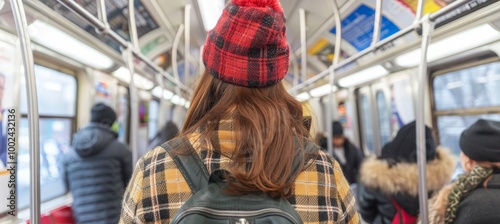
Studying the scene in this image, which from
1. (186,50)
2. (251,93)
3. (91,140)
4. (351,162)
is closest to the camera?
(251,93)

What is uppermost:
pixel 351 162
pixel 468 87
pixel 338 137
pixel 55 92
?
pixel 55 92

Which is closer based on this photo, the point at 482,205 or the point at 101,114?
the point at 482,205

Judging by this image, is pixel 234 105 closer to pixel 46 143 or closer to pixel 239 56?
pixel 239 56

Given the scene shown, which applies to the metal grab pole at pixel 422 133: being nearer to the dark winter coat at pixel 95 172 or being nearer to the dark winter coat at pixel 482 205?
the dark winter coat at pixel 482 205

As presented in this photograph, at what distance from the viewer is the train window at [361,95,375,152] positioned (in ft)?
16.8

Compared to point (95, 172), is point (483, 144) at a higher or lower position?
higher

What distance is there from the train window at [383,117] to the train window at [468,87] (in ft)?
4.12

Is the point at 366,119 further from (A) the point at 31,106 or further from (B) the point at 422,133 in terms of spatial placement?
(A) the point at 31,106

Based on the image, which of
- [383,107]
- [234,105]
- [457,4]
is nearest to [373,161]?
[457,4]

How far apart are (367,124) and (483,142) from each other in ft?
12.0

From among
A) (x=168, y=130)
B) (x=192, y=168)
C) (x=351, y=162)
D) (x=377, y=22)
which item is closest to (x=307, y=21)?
(x=377, y=22)

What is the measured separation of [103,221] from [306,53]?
3.07 metres

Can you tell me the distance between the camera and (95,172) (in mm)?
2896

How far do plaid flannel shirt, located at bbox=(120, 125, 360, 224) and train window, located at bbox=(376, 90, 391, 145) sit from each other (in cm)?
412
